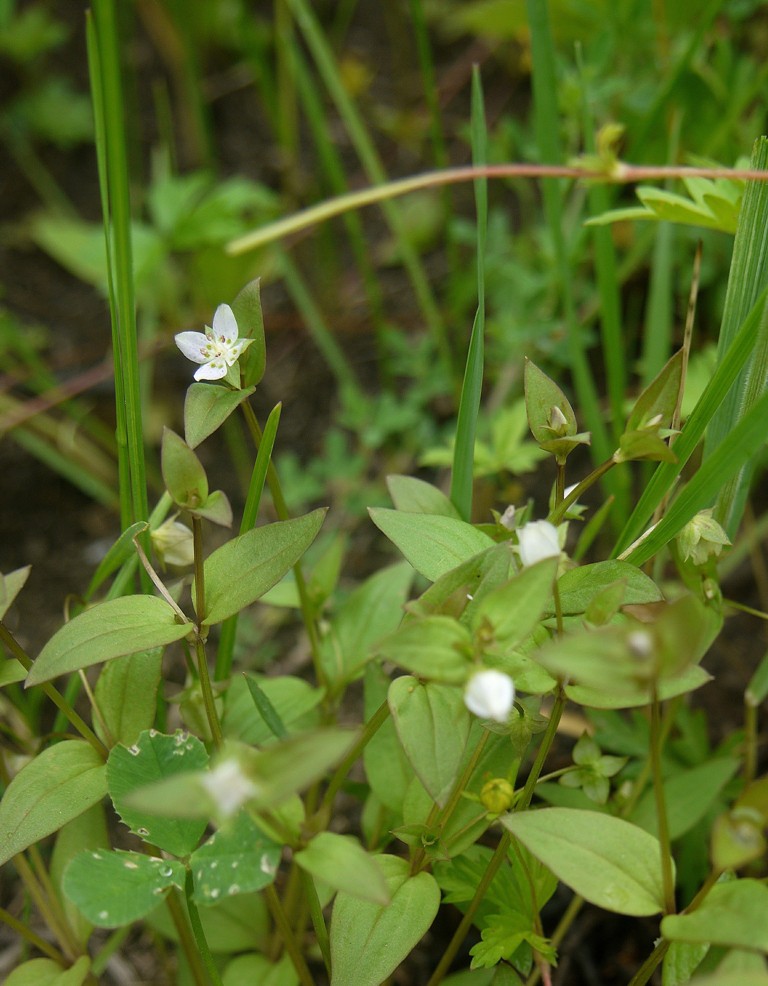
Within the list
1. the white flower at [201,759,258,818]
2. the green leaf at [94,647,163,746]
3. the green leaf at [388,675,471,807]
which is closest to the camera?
the white flower at [201,759,258,818]

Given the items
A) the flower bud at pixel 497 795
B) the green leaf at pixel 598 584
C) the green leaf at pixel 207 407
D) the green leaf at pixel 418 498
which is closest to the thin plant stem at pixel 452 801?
the flower bud at pixel 497 795

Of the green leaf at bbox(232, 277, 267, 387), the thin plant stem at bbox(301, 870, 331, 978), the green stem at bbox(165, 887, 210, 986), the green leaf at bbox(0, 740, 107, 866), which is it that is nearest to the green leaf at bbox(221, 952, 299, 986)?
the green stem at bbox(165, 887, 210, 986)

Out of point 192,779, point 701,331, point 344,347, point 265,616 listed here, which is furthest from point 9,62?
point 192,779

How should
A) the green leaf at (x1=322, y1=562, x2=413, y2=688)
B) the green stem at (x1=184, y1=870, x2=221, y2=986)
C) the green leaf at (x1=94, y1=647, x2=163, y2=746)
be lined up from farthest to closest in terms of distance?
1. the green leaf at (x1=322, y1=562, x2=413, y2=688)
2. the green leaf at (x1=94, y1=647, x2=163, y2=746)
3. the green stem at (x1=184, y1=870, x2=221, y2=986)

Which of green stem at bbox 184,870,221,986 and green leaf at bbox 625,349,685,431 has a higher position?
green leaf at bbox 625,349,685,431

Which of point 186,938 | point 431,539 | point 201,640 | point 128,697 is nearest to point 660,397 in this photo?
point 431,539

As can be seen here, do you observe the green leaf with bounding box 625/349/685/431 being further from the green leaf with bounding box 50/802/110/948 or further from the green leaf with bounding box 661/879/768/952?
the green leaf with bounding box 50/802/110/948

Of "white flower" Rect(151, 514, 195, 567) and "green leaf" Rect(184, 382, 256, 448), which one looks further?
"white flower" Rect(151, 514, 195, 567)

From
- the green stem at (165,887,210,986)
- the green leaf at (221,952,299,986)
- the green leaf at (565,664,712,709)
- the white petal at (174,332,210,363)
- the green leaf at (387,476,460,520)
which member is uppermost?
the white petal at (174,332,210,363)
